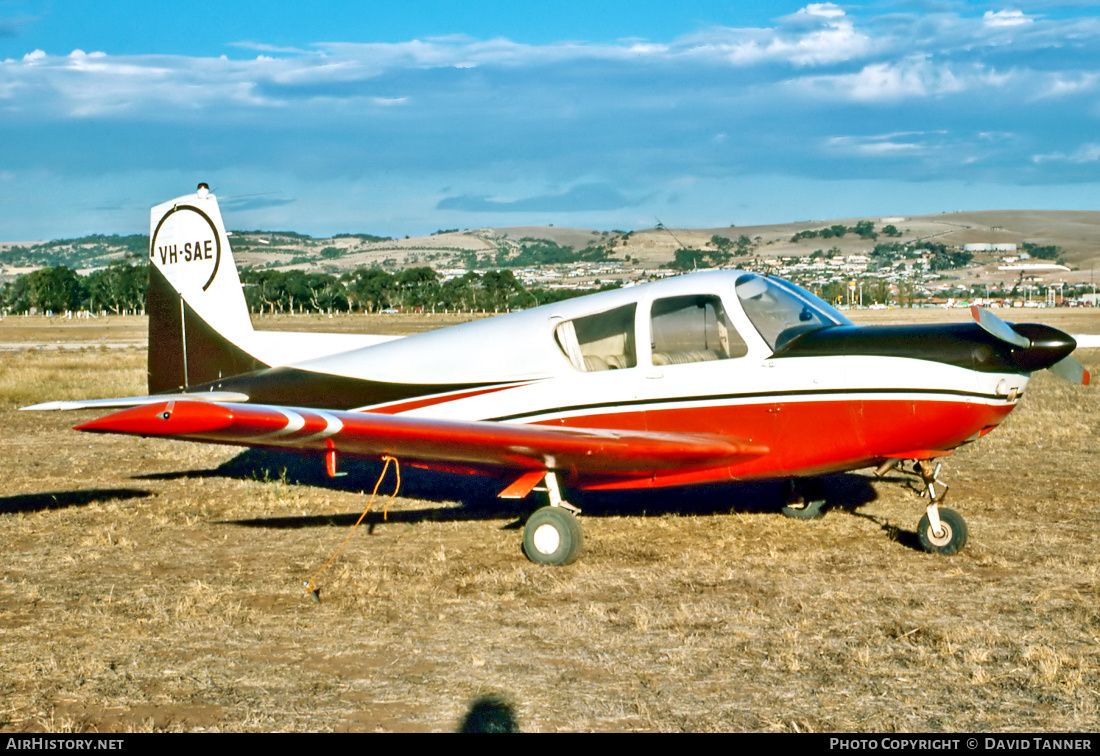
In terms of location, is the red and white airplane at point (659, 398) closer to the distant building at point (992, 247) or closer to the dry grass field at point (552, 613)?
the dry grass field at point (552, 613)

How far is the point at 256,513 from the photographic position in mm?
9578

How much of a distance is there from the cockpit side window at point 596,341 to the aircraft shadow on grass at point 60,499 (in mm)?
5083

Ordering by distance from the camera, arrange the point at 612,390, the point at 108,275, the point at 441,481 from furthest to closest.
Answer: the point at 108,275 → the point at 441,481 → the point at 612,390

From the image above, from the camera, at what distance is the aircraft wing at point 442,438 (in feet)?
19.4

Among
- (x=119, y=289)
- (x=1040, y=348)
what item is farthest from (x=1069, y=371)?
(x=119, y=289)

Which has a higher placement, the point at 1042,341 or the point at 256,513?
the point at 1042,341

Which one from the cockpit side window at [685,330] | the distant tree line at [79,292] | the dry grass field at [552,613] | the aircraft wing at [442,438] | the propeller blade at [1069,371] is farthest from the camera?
the distant tree line at [79,292]

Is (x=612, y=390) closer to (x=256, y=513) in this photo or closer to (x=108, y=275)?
(x=256, y=513)

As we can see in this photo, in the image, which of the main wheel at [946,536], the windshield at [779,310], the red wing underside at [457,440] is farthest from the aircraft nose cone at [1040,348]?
the red wing underside at [457,440]

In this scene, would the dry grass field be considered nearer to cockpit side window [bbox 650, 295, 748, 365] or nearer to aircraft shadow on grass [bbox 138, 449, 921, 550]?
aircraft shadow on grass [bbox 138, 449, 921, 550]

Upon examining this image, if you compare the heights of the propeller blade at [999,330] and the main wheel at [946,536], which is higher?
the propeller blade at [999,330]

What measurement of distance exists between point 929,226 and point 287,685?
14989cm

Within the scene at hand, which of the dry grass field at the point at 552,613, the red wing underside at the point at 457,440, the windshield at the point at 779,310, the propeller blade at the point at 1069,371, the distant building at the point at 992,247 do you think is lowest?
the dry grass field at the point at 552,613

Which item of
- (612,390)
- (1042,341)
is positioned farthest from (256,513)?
(1042,341)
